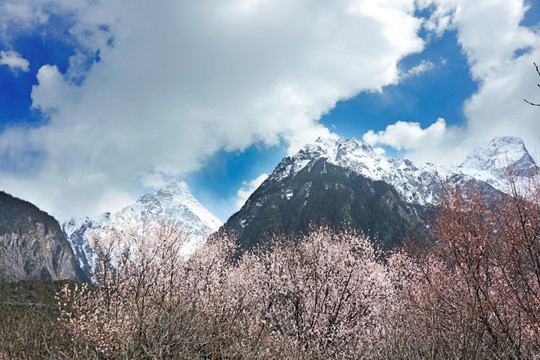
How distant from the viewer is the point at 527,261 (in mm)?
11461

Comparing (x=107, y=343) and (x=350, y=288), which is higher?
(x=350, y=288)

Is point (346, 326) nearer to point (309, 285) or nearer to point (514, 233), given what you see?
point (309, 285)

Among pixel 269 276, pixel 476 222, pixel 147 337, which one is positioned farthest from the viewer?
pixel 269 276

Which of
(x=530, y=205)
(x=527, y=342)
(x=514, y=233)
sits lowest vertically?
(x=527, y=342)

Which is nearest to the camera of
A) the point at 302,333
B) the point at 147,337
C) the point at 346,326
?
the point at 147,337

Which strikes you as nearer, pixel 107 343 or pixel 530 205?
pixel 530 205

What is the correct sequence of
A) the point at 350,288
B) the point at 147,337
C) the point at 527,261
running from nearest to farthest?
the point at 147,337
the point at 527,261
the point at 350,288

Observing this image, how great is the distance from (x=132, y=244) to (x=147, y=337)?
15.6 m

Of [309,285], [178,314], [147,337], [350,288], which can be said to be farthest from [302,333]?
[147,337]

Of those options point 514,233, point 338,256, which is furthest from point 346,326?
point 514,233

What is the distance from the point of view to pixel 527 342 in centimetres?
1068

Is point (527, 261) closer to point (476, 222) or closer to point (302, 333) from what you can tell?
point (476, 222)

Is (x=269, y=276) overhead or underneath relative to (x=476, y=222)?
underneath

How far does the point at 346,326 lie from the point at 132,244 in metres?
16.7
